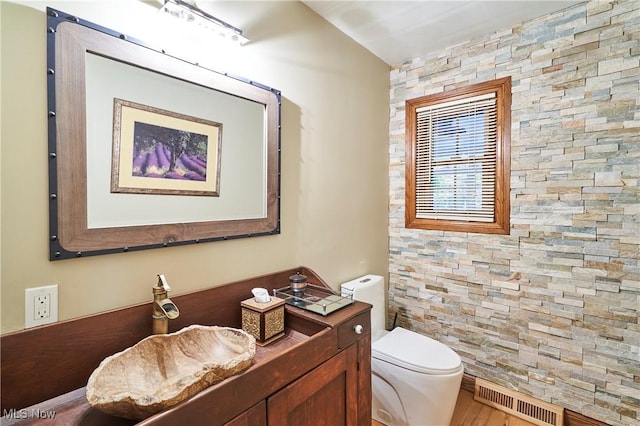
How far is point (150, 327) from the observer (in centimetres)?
110

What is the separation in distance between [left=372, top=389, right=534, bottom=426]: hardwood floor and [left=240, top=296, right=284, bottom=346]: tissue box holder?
122 cm

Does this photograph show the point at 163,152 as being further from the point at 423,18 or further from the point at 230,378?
the point at 423,18

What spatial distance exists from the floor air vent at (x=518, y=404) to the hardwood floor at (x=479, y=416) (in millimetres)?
35

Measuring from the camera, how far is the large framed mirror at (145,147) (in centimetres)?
94

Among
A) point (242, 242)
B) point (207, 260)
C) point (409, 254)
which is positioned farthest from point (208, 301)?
point (409, 254)

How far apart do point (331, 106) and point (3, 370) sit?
186 centimetres

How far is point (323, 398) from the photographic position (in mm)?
1126

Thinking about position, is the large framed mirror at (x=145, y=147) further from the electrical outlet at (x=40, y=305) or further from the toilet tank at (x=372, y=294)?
the toilet tank at (x=372, y=294)

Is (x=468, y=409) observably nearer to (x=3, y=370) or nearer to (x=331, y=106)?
(x=331, y=106)

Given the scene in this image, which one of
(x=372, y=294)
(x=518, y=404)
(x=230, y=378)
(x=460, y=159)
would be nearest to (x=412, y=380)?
(x=372, y=294)

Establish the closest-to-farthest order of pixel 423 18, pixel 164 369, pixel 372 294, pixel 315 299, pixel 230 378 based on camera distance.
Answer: pixel 230 378
pixel 164 369
pixel 315 299
pixel 423 18
pixel 372 294

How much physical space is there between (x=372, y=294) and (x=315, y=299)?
31.3 inches

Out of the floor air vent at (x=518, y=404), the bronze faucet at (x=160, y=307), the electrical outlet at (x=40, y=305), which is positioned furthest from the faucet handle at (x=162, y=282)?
the floor air vent at (x=518, y=404)

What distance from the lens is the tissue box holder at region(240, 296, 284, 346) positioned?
3.84ft
